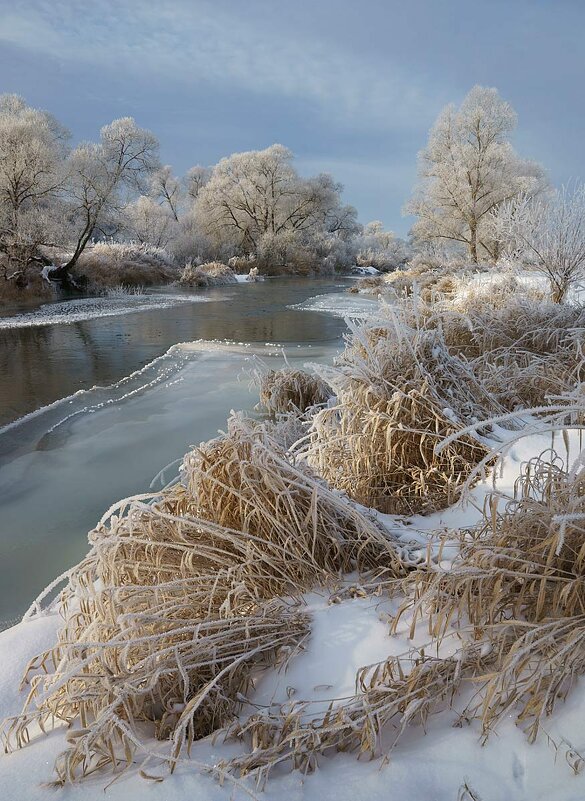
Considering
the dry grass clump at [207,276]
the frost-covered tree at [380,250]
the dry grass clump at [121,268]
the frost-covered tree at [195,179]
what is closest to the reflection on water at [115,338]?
the dry grass clump at [121,268]

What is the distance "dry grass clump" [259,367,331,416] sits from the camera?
216 inches

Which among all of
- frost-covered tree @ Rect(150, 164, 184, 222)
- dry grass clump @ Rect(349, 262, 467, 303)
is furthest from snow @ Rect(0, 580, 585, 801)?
frost-covered tree @ Rect(150, 164, 184, 222)

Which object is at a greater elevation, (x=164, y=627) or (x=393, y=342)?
(x=393, y=342)

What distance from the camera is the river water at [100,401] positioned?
10.9 feet

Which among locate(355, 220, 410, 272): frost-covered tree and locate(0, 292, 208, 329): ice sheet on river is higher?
locate(355, 220, 410, 272): frost-covered tree

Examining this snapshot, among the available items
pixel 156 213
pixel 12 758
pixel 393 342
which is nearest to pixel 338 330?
pixel 393 342

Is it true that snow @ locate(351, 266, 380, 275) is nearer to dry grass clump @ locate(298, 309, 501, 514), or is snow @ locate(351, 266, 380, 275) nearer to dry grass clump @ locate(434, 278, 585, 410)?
dry grass clump @ locate(434, 278, 585, 410)

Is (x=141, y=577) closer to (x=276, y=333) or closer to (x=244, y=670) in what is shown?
(x=244, y=670)

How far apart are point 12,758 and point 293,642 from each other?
810 millimetres

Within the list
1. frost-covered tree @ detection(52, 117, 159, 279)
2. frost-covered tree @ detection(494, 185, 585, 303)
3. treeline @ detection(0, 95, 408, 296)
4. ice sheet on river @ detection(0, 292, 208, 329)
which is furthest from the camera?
frost-covered tree @ detection(52, 117, 159, 279)

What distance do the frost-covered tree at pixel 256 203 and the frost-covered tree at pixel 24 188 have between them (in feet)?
61.1

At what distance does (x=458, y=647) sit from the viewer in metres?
1.51

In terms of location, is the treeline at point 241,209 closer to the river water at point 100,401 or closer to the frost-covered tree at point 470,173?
the frost-covered tree at point 470,173

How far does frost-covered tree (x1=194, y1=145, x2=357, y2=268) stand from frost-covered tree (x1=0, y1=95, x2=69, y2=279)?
61.1 ft
